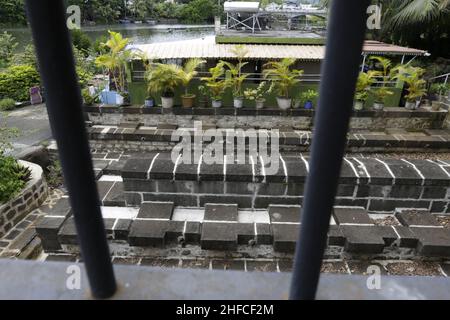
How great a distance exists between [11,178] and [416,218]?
6022 millimetres

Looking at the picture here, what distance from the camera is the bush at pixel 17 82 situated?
1213cm

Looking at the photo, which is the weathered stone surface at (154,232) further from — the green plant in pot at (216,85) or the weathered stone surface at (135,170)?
the green plant in pot at (216,85)

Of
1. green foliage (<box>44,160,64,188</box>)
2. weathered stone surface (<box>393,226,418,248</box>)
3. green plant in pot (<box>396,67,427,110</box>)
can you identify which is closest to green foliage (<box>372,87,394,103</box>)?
green plant in pot (<box>396,67,427,110</box>)

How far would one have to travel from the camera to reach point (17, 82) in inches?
486

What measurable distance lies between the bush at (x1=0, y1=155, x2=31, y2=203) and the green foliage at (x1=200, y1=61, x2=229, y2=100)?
4.89 meters

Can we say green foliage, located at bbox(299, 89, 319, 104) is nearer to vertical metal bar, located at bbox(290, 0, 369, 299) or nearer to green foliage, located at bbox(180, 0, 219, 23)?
vertical metal bar, located at bbox(290, 0, 369, 299)

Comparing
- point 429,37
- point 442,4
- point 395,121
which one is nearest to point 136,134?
point 395,121

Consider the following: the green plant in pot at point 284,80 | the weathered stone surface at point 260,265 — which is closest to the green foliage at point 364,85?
the green plant in pot at point 284,80

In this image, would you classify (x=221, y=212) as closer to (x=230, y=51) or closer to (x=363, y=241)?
(x=363, y=241)

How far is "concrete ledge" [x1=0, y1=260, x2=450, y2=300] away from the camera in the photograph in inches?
30.4

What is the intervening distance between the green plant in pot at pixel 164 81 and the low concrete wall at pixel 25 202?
3.80 meters

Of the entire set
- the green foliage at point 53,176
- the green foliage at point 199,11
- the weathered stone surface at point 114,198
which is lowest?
the green foliage at point 53,176

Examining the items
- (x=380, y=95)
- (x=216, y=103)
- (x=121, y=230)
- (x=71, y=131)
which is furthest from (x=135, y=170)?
(x=380, y=95)
